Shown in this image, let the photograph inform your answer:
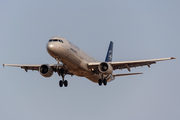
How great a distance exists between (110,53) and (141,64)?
48.6 feet

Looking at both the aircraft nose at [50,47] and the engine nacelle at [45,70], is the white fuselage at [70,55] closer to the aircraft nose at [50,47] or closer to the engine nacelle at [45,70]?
the aircraft nose at [50,47]

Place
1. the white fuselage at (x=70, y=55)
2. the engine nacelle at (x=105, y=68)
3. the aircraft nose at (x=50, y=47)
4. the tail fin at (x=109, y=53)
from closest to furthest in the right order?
the aircraft nose at (x=50, y=47) < the white fuselage at (x=70, y=55) < the engine nacelle at (x=105, y=68) < the tail fin at (x=109, y=53)

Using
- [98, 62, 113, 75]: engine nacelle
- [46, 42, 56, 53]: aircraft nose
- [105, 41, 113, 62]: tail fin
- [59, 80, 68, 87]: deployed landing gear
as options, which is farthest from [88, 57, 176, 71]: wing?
[105, 41, 113, 62]: tail fin

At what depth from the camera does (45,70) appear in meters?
46.6

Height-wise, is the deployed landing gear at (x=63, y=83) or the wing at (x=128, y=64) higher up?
the wing at (x=128, y=64)

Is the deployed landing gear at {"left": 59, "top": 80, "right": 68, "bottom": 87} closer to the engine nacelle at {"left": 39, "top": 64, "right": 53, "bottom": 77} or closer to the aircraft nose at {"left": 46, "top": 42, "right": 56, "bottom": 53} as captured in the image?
the engine nacelle at {"left": 39, "top": 64, "right": 53, "bottom": 77}

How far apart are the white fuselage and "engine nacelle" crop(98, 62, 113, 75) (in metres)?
2.00

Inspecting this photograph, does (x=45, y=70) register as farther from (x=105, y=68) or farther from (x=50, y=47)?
(x=105, y=68)

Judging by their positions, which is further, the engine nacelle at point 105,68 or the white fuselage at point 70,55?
the engine nacelle at point 105,68

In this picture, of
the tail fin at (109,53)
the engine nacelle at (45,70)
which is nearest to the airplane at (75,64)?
the engine nacelle at (45,70)

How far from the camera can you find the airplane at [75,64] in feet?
134

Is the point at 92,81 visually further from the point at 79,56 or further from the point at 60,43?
the point at 60,43

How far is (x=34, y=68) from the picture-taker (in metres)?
50.6

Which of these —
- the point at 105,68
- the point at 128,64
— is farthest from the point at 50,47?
the point at 128,64
